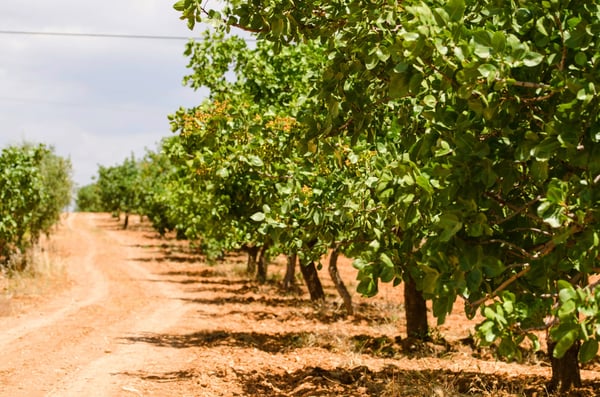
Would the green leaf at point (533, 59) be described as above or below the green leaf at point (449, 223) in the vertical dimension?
above

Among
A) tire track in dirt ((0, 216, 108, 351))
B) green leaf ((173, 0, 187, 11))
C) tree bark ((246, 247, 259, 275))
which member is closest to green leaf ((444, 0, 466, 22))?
green leaf ((173, 0, 187, 11))

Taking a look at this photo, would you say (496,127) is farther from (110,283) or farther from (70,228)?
(70,228)

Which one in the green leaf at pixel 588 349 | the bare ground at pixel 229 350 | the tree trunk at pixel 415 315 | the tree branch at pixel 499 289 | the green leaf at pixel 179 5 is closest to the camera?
the green leaf at pixel 588 349

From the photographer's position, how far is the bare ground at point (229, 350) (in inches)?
352

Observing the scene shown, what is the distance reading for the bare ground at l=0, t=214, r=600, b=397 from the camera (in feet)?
29.4

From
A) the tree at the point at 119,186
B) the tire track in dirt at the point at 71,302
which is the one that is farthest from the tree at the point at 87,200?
the tire track in dirt at the point at 71,302

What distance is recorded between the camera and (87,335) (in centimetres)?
1333

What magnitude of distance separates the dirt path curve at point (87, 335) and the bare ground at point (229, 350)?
1.2 inches

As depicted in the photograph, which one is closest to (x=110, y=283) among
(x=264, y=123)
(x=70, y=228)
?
(x=264, y=123)

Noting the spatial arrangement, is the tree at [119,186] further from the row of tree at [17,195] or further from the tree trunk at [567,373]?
the tree trunk at [567,373]

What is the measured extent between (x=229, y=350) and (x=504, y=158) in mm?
8601

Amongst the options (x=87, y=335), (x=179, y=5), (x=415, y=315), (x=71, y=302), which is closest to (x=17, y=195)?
(x=71, y=302)

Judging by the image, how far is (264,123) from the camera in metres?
11.1

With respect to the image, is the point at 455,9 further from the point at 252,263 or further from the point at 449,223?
the point at 252,263
